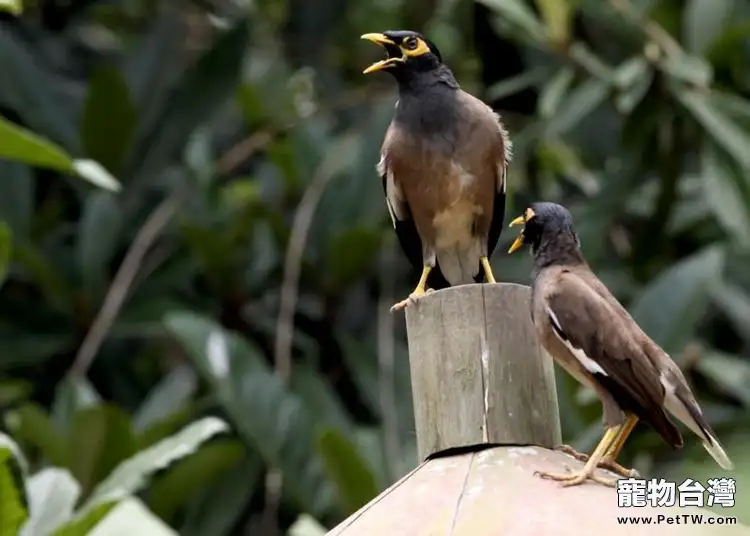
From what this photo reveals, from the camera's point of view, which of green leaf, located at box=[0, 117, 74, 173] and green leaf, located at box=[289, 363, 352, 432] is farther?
green leaf, located at box=[289, 363, 352, 432]

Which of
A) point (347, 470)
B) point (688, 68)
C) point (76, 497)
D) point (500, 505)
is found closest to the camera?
point (500, 505)

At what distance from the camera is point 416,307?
152cm

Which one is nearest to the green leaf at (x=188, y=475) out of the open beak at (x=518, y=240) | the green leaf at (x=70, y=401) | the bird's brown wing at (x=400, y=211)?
the green leaf at (x=70, y=401)

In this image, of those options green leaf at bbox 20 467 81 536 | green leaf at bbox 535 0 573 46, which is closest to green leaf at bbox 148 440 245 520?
green leaf at bbox 20 467 81 536

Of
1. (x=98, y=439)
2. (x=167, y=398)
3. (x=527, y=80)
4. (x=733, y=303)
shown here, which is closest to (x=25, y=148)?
(x=98, y=439)

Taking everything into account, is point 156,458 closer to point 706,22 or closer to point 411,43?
point 411,43

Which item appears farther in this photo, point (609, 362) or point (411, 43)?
point (411, 43)

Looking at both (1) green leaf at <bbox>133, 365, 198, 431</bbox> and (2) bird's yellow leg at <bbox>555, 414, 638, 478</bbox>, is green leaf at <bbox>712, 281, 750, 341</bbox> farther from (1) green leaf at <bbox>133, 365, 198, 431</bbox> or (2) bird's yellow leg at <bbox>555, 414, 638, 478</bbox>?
(2) bird's yellow leg at <bbox>555, 414, 638, 478</bbox>

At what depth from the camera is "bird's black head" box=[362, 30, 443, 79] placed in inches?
79.3

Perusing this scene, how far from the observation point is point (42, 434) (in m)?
2.98

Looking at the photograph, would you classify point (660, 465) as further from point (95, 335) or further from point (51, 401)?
point (51, 401)

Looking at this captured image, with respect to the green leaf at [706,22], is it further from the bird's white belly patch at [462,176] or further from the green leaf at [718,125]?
the bird's white belly patch at [462,176]

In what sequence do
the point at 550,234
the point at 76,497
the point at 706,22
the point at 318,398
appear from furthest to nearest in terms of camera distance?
1. the point at 318,398
2. the point at 706,22
3. the point at 76,497
4. the point at 550,234

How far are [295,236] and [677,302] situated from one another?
1177mm
